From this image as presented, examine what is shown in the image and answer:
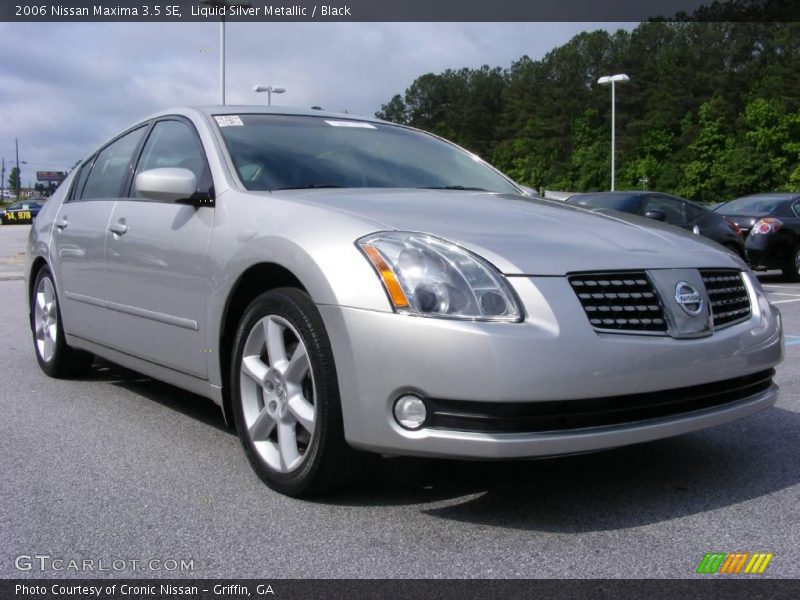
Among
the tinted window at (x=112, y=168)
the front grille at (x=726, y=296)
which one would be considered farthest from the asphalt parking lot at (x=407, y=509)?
the tinted window at (x=112, y=168)

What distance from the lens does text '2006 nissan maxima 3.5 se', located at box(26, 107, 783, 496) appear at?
275 cm

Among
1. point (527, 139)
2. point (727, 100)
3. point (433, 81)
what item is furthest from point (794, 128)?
point (433, 81)

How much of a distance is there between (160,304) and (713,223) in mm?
10221

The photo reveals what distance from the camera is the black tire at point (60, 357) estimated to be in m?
5.35

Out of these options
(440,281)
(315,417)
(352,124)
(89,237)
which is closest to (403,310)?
(440,281)

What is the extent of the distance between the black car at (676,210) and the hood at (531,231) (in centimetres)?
854

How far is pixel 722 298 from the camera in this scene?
3273 mm

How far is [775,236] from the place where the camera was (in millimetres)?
13539

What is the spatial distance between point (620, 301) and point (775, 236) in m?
11.8

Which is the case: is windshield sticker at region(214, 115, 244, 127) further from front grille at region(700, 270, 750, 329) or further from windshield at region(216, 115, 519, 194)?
front grille at region(700, 270, 750, 329)

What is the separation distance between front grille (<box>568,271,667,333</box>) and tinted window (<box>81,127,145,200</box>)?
9.16 feet

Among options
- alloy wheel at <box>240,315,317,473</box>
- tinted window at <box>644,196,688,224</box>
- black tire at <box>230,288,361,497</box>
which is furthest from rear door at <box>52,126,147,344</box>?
tinted window at <box>644,196,688,224</box>
